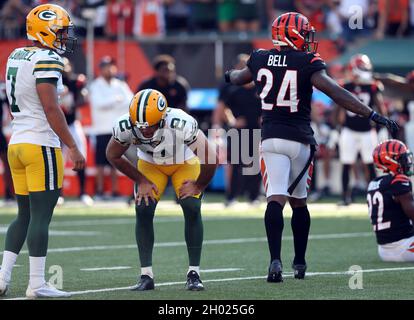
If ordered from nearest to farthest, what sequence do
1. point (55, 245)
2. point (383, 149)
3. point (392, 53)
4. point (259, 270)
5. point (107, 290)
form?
point (107, 290), point (259, 270), point (383, 149), point (55, 245), point (392, 53)

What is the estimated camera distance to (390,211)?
32.4 ft

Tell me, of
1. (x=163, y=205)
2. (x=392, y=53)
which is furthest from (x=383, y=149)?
(x=392, y=53)

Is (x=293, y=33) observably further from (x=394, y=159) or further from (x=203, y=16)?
(x=203, y=16)

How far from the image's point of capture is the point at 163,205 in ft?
55.7

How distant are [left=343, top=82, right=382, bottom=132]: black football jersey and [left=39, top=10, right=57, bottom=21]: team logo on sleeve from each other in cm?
808

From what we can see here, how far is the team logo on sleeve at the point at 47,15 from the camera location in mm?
7863

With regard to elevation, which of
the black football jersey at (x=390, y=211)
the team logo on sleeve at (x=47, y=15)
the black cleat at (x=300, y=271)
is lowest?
the black cleat at (x=300, y=271)

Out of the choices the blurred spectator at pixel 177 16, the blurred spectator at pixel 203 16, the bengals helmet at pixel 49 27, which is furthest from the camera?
the blurred spectator at pixel 177 16

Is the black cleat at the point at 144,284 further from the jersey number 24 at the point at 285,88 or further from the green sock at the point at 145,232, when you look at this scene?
the jersey number 24 at the point at 285,88

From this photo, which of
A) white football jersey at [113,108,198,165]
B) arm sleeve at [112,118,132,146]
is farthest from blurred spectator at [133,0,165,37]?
arm sleeve at [112,118,132,146]

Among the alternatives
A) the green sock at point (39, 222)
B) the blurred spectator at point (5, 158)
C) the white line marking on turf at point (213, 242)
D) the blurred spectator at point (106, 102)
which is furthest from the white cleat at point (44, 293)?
the blurred spectator at point (106, 102)

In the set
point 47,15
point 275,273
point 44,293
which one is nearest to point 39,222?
point 44,293
